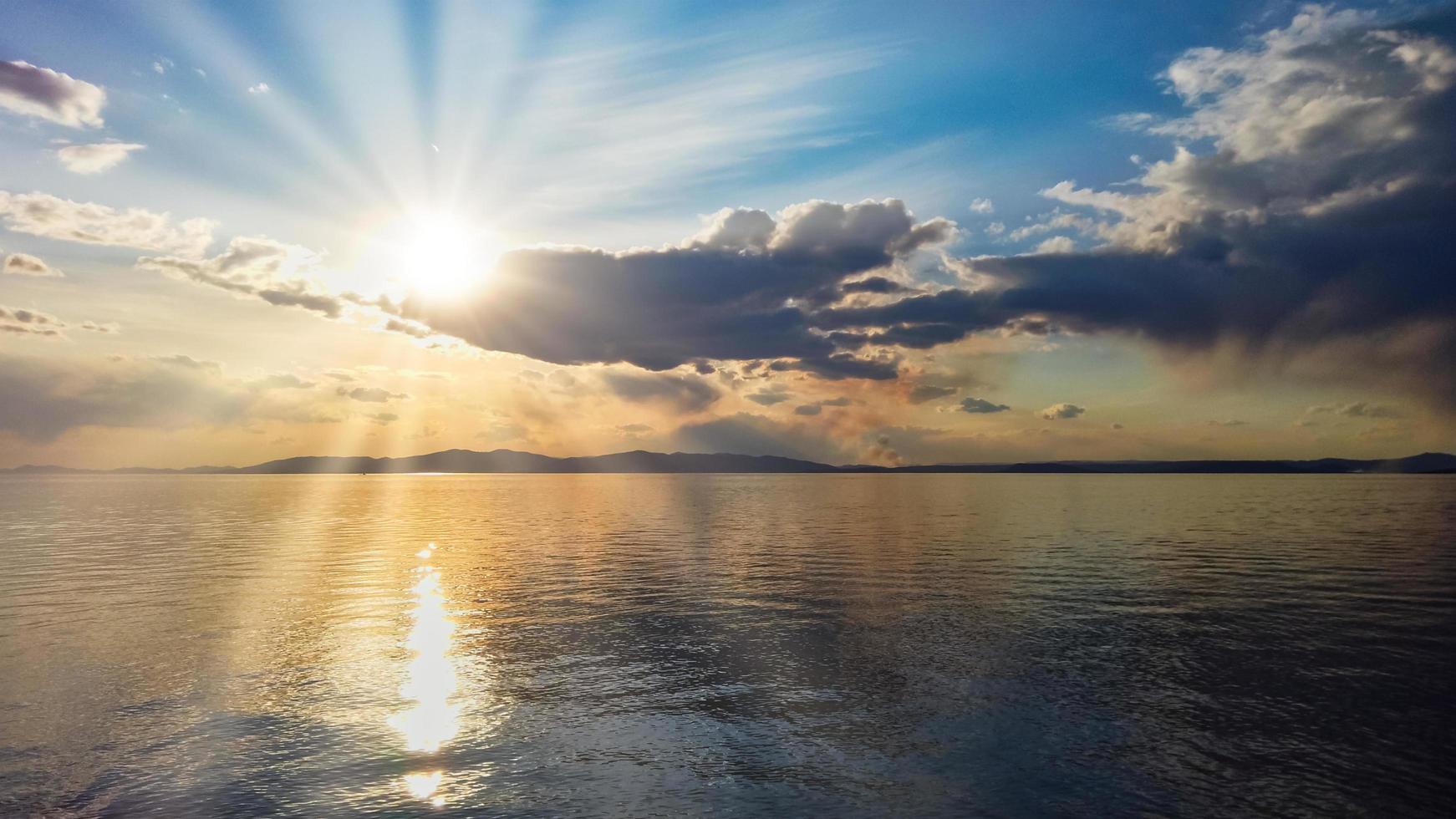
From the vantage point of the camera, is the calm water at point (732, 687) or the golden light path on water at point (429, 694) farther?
the golden light path on water at point (429, 694)

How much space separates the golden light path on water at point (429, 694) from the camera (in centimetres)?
1794

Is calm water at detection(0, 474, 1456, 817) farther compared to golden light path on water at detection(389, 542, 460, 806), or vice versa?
golden light path on water at detection(389, 542, 460, 806)

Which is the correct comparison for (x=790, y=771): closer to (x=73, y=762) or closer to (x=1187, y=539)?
(x=73, y=762)

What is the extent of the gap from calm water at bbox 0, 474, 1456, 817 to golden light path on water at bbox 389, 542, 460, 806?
126mm

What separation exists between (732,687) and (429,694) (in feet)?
30.4

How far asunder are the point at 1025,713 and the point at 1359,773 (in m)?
7.35

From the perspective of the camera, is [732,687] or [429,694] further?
[732,687]

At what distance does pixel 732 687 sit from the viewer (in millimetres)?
25141

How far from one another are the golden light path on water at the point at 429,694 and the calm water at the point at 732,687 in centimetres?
13

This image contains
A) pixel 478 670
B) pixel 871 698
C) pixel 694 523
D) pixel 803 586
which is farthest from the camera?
pixel 694 523

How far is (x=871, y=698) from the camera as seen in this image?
948 inches

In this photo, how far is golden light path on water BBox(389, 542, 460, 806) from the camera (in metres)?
17.9

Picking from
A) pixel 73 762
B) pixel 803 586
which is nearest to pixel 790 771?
pixel 73 762

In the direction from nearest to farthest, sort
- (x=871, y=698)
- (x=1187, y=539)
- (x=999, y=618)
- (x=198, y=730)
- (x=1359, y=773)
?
(x=1359, y=773) < (x=198, y=730) < (x=871, y=698) < (x=999, y=618) < (x=1187, y=539)
